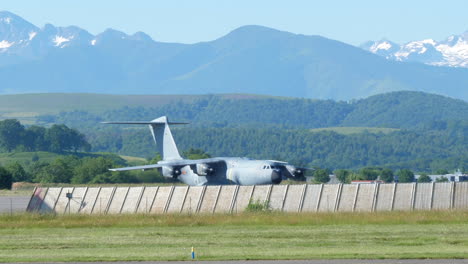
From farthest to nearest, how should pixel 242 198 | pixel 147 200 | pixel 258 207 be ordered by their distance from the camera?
pixel 147 200 → pixel 242 198 → pixel 258 207

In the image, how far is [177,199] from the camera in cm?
5309

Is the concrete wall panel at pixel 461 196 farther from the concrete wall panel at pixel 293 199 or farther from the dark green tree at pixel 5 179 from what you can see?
the dark green tree at pixel 5 179

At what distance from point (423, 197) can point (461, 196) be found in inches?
74.8

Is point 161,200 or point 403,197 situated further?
point 161,200

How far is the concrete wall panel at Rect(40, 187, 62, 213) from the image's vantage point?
5651 centimetres

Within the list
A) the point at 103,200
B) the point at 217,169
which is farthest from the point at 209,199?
the point at 217,169

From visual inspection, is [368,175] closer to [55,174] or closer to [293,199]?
[55,174]

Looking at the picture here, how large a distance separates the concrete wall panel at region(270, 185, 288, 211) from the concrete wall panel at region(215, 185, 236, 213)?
2.30 meters

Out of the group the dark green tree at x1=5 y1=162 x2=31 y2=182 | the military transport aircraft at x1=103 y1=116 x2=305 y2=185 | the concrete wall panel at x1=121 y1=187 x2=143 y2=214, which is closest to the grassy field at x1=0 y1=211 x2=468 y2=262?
the concrete wall panel at x1=121 y1=187 x2=143 y2=214

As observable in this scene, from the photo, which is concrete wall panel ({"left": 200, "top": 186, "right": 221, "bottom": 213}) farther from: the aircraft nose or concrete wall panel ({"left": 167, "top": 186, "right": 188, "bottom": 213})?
the aircraft nose

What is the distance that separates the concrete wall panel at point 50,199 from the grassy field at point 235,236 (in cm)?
997

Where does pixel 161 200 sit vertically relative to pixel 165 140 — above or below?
below

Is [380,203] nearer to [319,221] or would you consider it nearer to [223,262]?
[319,221]

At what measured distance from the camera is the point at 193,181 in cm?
8031
